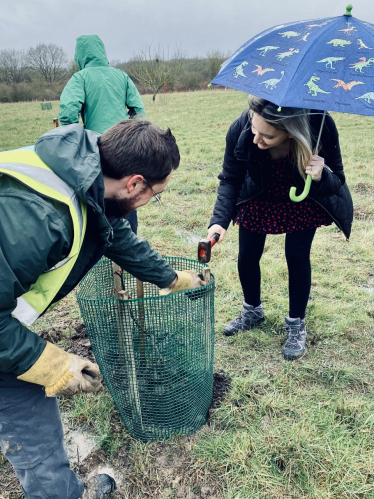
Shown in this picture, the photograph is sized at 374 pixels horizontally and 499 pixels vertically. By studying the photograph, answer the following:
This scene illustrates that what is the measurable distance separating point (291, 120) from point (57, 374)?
4.81 ft

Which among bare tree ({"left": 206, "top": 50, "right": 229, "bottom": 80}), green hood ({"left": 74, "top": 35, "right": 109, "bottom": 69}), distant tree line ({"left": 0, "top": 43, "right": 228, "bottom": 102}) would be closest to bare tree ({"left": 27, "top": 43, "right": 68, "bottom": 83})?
distant tree line ({"left": 0, "top": 43, "right": 228, "bottom": 102})

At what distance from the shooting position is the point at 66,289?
56.1 inches

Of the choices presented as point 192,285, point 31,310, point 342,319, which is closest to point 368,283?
point 342,319

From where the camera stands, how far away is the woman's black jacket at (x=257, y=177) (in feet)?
6.56

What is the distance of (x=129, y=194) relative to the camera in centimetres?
141

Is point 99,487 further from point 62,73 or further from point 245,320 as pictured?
point 62,73

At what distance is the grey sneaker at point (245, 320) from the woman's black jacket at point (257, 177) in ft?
2.46

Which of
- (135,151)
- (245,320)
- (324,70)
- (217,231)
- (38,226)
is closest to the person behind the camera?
(38,226)

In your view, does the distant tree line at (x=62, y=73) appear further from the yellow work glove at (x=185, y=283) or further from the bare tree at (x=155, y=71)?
the yellow work glove at (x=185, y=283)

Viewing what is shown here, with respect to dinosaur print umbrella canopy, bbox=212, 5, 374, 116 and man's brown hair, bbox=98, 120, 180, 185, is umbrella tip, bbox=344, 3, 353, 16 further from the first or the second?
man's brown hair, bbox=98, 120, 180, 185

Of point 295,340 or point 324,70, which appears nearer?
point 324,70

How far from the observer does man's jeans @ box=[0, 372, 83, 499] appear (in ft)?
4.52

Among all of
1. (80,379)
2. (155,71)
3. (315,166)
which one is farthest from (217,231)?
(155,71)

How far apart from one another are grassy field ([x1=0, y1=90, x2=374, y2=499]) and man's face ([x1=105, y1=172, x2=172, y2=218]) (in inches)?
49.8
